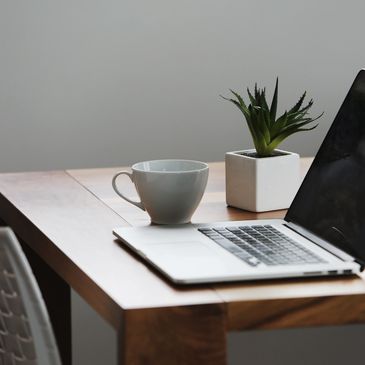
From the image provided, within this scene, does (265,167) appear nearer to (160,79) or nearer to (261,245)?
(261,245)

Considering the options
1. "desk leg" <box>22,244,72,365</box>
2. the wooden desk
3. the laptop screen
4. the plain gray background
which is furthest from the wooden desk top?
the plain gray background

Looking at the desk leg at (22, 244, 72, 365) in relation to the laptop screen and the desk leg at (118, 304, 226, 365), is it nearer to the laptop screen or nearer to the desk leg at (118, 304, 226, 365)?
the laptop screen

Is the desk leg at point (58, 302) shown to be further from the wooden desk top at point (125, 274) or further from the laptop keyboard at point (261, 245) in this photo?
the laptop keyboard at point (261, 245)

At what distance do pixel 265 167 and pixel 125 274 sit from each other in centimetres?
45

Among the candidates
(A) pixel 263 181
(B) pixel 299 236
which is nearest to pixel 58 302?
(A) pixel 263 181

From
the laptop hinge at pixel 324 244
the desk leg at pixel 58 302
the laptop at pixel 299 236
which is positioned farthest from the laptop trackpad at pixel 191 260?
the desk leg at pixel 58 302

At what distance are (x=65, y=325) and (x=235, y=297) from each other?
1.02 meters

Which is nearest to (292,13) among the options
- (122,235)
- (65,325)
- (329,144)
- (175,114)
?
(175,114)

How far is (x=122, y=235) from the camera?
135 cm

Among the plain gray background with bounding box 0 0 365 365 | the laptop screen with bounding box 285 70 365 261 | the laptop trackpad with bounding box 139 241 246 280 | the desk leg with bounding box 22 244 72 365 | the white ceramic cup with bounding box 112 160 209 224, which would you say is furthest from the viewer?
the plain gray background with bounding box 0 0 365 365

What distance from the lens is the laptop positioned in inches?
45.9

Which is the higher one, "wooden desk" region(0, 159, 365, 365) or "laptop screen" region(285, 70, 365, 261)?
"laptop screen" region(285, 70, 365, 261)

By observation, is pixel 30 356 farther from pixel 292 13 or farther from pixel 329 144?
pixel 292 13

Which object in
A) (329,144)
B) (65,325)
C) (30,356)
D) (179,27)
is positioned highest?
(179,27)
